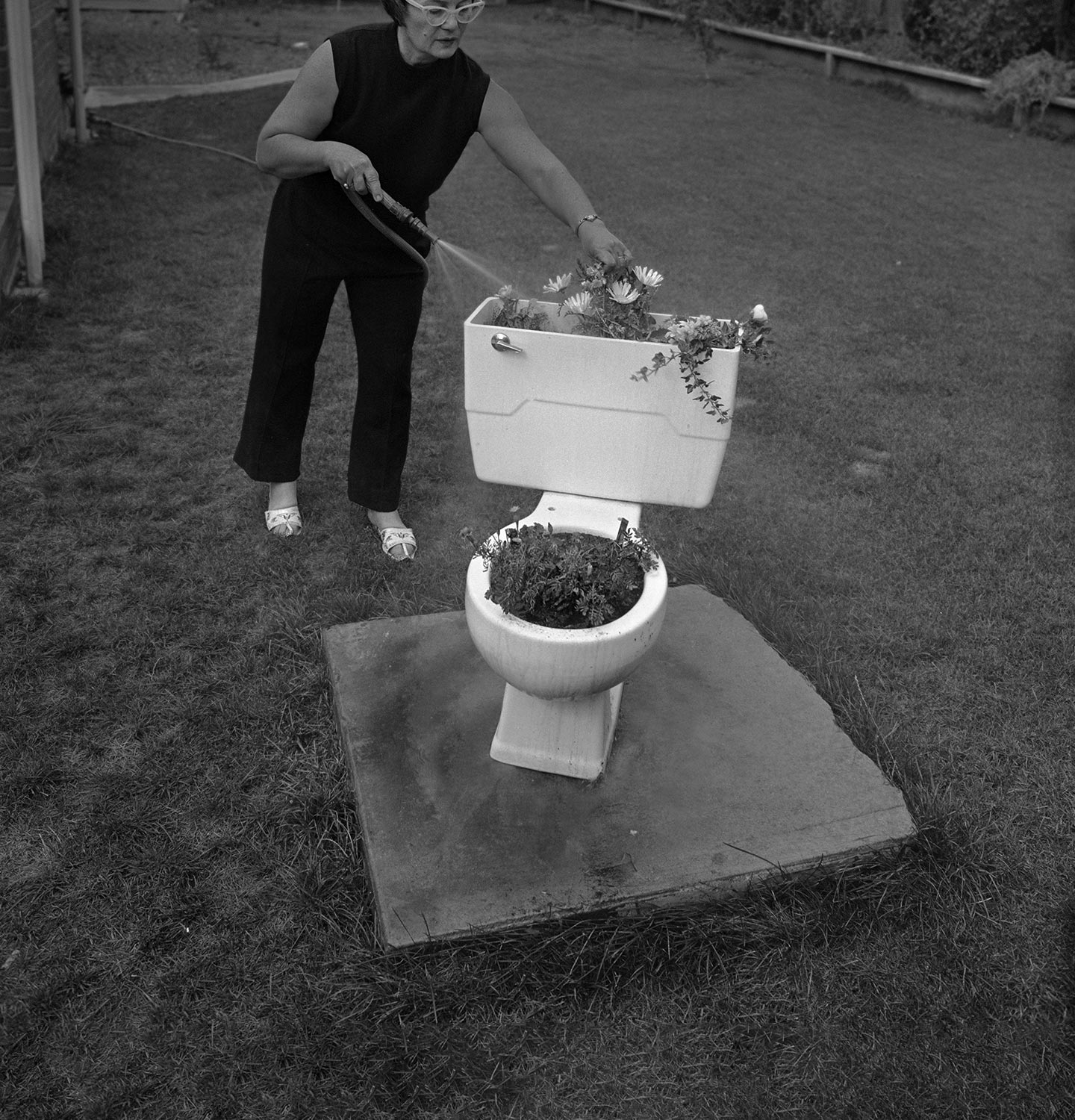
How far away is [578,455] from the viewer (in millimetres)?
2623

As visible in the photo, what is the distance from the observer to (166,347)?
476cm

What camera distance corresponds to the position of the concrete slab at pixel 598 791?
2223 millimetres

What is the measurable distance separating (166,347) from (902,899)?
3.72 m

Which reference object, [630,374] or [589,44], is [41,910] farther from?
[589,44]

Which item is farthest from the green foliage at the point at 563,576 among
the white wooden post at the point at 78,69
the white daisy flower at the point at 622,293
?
the white wooden post at the point at 78,69

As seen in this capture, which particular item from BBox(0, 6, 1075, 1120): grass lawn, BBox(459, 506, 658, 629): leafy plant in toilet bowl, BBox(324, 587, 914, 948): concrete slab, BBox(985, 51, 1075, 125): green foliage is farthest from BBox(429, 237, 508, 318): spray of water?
BBox(985, 51, 1075, 125): green foliage

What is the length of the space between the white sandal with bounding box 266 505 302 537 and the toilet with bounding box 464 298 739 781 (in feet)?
3.21

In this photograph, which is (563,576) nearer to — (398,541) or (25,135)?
(398,541)

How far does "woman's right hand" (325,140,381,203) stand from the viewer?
253cm

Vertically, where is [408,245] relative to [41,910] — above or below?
above

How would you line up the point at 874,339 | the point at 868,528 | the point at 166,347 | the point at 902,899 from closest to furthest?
the point at 902,899 < the point at 868,528 < the point at 166,347 < the point at 874,339

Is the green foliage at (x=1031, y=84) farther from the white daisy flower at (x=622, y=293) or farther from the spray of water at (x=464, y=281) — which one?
the white daisy flower at (x=622, y=293)

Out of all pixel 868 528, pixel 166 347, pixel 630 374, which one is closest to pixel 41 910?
pixel 630 374

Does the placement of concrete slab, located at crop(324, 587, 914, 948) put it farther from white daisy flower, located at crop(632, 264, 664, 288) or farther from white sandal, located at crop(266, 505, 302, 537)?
white daisy flower, located at crop(632, 264, 664, 288)
